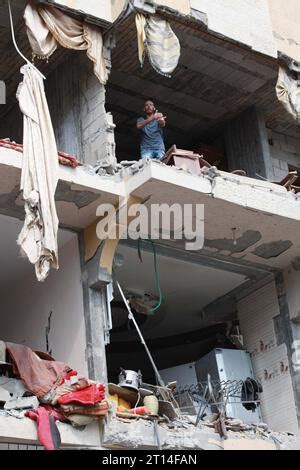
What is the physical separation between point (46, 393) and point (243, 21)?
7630mm

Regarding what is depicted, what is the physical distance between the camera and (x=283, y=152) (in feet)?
66.5

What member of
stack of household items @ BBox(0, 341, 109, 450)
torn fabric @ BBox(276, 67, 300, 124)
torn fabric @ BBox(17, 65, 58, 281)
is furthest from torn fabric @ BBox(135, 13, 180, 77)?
stack of household items @ BBox(0, 341, 109, 450)

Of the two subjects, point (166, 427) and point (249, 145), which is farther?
point (249, 145)

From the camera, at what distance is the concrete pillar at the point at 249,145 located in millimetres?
19109

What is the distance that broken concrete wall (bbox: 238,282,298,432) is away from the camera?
56.6ft

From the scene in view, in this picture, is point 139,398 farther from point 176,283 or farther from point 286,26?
point 286,26

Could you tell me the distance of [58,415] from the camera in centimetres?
1359

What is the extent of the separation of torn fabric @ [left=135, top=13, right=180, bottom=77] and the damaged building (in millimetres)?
33

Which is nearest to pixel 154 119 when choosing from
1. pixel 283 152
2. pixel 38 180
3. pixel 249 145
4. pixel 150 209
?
pixel 150 209

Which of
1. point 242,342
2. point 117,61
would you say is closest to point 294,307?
point 242,342

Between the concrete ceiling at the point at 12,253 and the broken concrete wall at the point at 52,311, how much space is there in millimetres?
24

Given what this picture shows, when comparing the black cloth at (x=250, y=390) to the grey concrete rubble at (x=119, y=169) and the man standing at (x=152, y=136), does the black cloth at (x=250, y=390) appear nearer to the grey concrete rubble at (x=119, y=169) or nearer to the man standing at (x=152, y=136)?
the man standing at (x=152, y=136)
